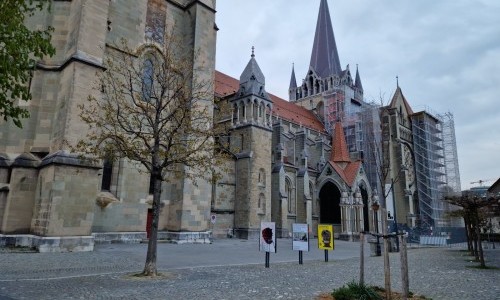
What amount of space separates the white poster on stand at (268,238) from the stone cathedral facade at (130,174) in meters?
3.25

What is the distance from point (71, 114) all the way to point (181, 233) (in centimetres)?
887

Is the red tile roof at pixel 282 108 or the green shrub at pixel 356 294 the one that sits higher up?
the red tile roof at pixel 282 108

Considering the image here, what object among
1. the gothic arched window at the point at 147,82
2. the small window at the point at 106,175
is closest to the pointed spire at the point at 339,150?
Answer: the gothic arched window at the point at 147,82

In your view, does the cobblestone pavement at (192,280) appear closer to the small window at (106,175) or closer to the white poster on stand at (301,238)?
the white poster on stand at (301,238)

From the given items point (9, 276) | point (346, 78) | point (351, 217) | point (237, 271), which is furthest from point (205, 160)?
point (346, 78)

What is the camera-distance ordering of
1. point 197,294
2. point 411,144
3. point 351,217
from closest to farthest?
point 197,294 < point 351,217 < point 411,144

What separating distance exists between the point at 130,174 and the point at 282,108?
30.7 m

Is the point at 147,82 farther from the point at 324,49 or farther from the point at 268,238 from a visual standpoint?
the point at 324,49

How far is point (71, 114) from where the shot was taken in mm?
15094

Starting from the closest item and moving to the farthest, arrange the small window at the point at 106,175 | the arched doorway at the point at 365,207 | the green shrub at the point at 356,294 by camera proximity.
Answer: the green shrub at the point at 356,294 < the small window at the point at 106,175 < the arched doorway at the point at 365,207

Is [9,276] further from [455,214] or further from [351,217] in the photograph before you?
[351,217]

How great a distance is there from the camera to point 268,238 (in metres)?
12.7

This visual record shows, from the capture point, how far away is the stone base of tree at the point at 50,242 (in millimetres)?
13633

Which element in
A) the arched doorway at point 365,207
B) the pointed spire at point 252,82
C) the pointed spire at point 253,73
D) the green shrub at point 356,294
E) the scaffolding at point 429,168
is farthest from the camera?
the scaffolding at point 429,168
